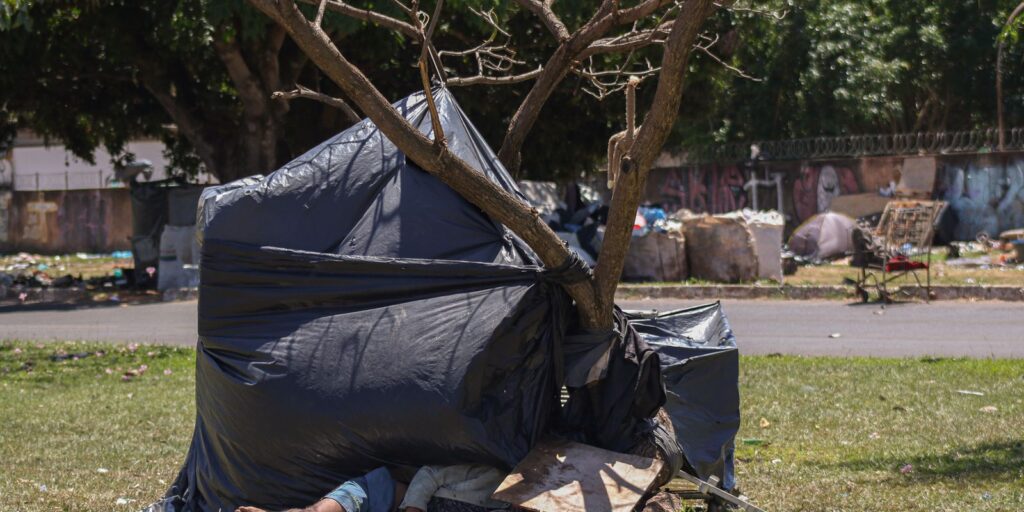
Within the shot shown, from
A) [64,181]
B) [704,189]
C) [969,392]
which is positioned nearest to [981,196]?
[704,189]

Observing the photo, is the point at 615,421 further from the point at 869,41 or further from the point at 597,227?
the point at 869,41

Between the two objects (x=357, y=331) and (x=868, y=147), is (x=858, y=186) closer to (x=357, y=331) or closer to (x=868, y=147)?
(x=868, y=147)

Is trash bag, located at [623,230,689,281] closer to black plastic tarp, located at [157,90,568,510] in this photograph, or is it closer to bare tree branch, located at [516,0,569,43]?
bare tree branch, located at [516,0,569,43]

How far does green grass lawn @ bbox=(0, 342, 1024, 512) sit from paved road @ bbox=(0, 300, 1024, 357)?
48.3 inches

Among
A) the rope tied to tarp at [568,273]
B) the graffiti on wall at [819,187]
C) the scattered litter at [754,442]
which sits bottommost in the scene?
the scattered litter at [754,442]

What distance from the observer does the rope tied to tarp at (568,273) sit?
172 inches

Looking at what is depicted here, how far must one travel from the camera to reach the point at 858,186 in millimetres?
24172

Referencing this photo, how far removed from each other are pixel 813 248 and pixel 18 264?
17.9 metres

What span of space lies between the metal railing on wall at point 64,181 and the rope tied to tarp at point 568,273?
33024 mm

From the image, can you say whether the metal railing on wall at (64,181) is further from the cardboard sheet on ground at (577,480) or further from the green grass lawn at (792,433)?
the cardboard sheet on ground at (577,480)

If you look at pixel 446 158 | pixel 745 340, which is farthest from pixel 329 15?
pixel 446 158

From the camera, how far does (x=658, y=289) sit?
16.8m

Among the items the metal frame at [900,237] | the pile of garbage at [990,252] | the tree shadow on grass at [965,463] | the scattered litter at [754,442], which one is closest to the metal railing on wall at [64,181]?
the pile of garbage at [990,252]

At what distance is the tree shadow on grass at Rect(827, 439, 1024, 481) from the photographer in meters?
5.74
